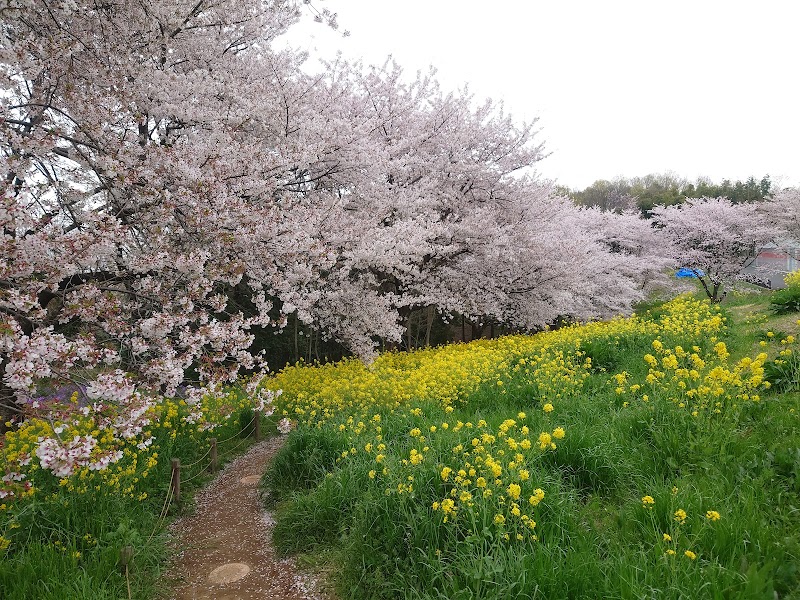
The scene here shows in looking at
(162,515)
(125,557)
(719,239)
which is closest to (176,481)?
(162,515)

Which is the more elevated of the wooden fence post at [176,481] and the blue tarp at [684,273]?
the blue tarp at [684,273]

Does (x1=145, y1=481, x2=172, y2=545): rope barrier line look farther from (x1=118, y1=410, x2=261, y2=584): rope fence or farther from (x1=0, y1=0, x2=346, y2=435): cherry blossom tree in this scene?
(x1=0, y1=0, x2=346, y2=435): cherry blossom tree

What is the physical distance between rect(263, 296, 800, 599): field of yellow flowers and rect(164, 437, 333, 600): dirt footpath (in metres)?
0.27

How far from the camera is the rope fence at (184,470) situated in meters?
4.34

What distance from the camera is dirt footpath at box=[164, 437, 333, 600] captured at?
4430mm

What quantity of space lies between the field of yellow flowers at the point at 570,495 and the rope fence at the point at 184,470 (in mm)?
1169

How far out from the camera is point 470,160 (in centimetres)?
1534

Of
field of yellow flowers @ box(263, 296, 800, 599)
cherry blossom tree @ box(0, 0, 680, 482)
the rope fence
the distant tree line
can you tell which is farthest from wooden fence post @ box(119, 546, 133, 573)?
the distant tree line

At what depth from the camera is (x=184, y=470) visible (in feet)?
22.9

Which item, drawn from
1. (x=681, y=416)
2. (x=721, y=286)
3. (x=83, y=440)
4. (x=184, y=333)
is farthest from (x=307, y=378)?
(x=721, y=286)

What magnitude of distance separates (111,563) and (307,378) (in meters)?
6.48

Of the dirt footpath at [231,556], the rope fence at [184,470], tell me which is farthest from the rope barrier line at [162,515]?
the dirt footpath at [231,556]

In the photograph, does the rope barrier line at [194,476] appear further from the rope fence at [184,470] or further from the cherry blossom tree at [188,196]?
the cherry blossom tree at [188,196]

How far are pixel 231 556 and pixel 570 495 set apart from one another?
11.9 ft
